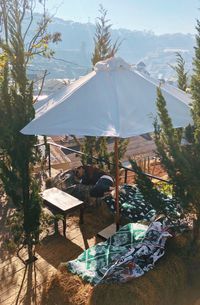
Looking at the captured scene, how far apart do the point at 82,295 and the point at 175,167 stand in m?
1.53

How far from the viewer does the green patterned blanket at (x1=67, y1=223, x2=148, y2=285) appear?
3.01 meters

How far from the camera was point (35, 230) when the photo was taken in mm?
3537

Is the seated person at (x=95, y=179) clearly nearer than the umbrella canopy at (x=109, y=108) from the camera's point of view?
No

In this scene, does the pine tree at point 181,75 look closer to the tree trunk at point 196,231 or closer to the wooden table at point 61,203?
the wooden table at point 61,203

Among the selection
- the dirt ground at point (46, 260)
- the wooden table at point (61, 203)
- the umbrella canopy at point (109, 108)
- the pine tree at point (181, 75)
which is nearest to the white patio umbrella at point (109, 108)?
the umbrella canopy at point (109, 108)

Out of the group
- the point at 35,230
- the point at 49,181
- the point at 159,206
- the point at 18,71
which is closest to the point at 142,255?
the point at 159,206

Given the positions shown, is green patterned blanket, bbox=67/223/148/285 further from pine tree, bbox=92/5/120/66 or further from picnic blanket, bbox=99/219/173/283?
pine tree, bbox=92/5/120/66

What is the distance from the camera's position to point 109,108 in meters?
3.20

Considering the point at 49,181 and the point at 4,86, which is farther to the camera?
the point at 49,181

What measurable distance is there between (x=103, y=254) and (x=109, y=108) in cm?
159

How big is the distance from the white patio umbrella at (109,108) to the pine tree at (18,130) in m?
0.23

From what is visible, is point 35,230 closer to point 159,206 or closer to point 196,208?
point 159,206

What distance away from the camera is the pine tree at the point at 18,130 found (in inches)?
126

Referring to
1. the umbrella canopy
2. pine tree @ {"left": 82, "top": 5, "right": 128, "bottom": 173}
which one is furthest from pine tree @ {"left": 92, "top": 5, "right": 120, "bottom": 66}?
the umbrella canopy
